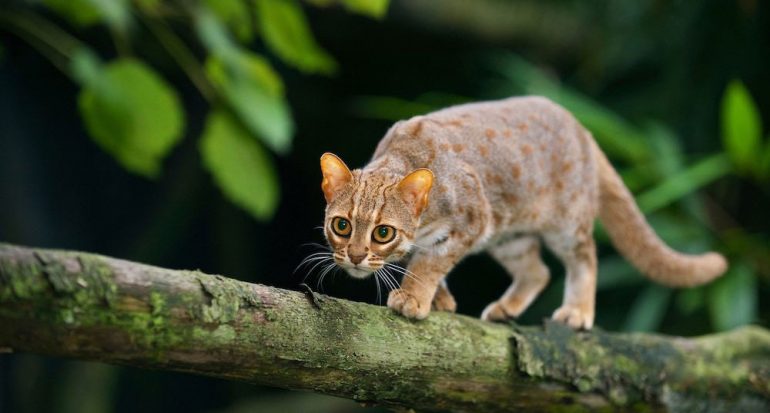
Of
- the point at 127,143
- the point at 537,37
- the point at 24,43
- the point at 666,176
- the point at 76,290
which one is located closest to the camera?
the point at 76,290

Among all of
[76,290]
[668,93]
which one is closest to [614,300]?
[668,93]

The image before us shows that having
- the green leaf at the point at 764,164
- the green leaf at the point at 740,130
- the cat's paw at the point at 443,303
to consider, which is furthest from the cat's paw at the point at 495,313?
the green leaf at the point at 764,164

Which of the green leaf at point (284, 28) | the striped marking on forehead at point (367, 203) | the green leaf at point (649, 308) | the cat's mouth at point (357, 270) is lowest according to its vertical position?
the cat's mouth at point (357, 270)

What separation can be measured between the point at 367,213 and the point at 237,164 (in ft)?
4.26

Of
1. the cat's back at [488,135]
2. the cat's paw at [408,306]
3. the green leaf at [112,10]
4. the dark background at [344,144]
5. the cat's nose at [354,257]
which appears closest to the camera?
the cat's nose at [354,257]

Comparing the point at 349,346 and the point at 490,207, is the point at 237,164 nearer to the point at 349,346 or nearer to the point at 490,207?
the point at 490,207

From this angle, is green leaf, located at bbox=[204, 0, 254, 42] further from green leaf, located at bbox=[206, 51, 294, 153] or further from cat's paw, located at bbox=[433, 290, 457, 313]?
cat's paw, located at bbox=[433, 290, 457, 313]

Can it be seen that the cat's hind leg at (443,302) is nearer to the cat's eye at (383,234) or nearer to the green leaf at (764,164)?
the cat's eye at (383,234)

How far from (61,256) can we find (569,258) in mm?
2681

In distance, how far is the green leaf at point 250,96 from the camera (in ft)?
13.3

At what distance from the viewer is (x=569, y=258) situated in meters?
4.39

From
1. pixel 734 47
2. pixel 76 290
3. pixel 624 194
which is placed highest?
pixel 734 47

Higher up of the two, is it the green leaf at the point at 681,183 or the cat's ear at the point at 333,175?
the green leaf at the point at 681,183

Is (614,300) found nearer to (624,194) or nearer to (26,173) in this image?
(624,194)
